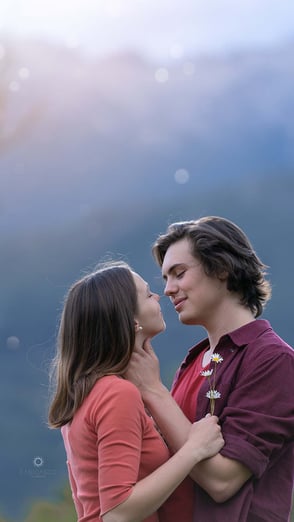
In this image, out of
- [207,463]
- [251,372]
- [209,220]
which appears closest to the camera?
[207,463]

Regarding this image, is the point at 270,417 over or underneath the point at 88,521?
over

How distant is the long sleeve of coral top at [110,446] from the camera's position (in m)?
1.53

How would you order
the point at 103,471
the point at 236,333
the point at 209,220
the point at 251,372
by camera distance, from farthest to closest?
1. the point at 209,220
2. the point at 236,333
3. the point at 251,372
4. the point at 103,471

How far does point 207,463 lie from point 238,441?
0.09m

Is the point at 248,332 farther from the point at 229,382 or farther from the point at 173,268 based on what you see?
the point at 173,268

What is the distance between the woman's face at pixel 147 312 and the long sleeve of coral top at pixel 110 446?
0.61ft

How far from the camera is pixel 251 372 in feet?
5.75

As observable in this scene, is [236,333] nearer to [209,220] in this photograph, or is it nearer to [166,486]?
[209,220]

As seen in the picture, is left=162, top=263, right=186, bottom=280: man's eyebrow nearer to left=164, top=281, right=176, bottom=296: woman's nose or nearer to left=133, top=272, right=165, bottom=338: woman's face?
left=164, top=281, right=176, bottom=296: woman's nose

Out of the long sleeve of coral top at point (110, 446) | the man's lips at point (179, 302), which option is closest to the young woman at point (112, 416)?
the long sleeve of coral top at point (110, 446)

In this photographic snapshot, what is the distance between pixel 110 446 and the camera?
1531 millimetres

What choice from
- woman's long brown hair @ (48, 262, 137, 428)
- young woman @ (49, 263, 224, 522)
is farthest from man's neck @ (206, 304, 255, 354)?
woman's long brown hair @ (48, 262, 137, 428)

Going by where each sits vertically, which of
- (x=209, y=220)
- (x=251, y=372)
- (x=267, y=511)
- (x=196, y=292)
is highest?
(x=209, y=220)

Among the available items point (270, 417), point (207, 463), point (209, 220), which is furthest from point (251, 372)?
point (209, 220)
